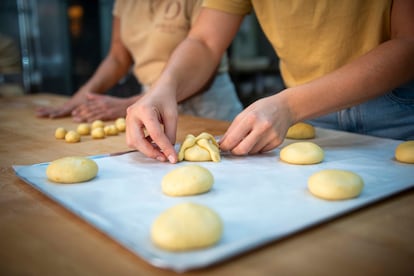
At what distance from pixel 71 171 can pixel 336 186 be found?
57 centimetres

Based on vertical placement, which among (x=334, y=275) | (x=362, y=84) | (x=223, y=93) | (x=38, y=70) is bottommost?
(x=38, y=70)

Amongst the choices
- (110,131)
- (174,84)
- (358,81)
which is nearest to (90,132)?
(110,131)

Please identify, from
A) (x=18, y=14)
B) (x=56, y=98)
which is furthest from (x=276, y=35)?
(x=18, y=14)

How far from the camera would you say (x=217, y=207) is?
81 cm

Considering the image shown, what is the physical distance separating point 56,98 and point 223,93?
108cm

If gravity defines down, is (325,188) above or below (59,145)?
above

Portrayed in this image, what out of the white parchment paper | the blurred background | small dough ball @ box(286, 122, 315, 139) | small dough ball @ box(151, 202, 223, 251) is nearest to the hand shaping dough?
the white parchment paper

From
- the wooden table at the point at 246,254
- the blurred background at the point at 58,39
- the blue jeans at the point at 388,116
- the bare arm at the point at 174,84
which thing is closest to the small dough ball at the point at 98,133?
the bare arm at the point at 174,84

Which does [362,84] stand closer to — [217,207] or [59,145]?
[217,207]

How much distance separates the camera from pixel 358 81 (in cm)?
112

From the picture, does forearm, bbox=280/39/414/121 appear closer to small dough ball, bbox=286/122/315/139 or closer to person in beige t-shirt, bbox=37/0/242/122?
small dough ball, bbox=286/122/315/139

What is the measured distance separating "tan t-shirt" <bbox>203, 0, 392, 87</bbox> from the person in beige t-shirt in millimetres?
535

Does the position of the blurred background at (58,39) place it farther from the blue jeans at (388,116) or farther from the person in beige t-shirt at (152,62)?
the blue jeans at (388,116)

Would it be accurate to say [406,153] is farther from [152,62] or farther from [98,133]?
[152,62]
